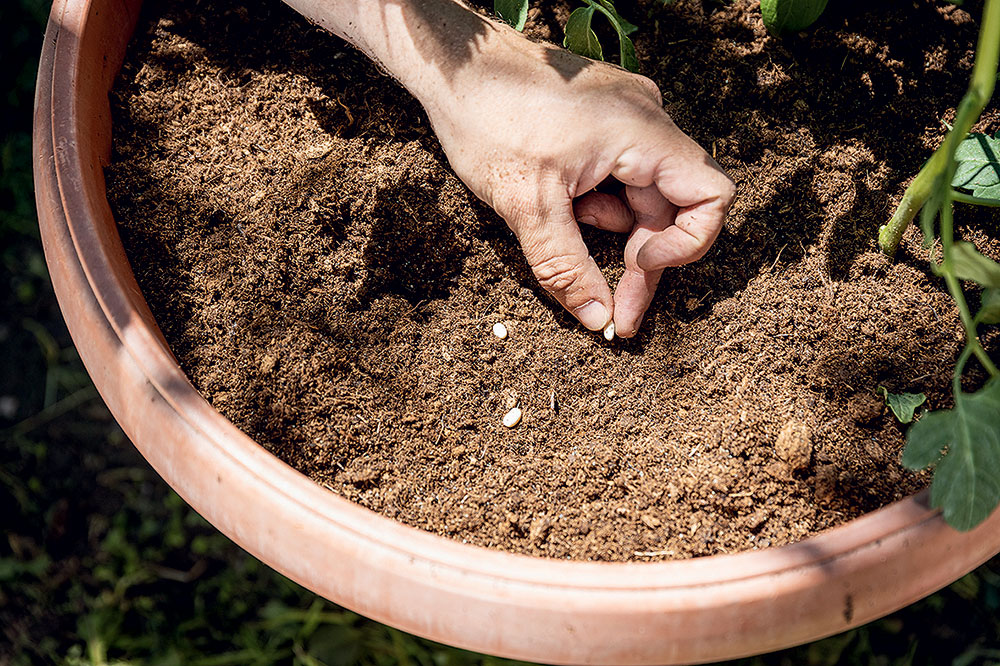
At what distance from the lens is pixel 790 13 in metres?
1.04

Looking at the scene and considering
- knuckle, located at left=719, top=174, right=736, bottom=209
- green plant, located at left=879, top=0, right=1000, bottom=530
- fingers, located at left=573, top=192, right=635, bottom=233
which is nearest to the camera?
green plant, located at left=879, top=0, right=1000, bottom=530

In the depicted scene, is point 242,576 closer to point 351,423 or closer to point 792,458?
point 351,423

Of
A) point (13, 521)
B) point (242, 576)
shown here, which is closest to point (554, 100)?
point (242, 576)

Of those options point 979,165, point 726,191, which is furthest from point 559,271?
point 979,165

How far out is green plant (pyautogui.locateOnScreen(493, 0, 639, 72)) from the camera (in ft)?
3.29

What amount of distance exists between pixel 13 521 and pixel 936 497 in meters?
1.74

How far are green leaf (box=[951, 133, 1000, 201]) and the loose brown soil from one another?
10 centimetres

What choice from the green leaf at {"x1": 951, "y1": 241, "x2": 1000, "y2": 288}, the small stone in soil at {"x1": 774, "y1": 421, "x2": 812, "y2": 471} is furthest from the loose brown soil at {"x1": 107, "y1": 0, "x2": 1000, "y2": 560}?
the green leaf at {"x1": 951, "y1": 241, "x2": 1000, "y2": 288}

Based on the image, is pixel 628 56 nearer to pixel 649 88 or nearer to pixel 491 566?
pixel 649 88

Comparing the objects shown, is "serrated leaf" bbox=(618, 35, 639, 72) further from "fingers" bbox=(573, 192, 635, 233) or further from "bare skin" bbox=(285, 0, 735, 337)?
"fingers" bbox=(573, 192, 635, 233)

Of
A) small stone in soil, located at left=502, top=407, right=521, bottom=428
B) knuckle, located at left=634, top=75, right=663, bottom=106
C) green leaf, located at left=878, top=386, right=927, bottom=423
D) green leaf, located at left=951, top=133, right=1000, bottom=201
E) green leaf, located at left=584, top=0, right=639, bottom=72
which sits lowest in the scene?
small stone in soil, located at left=502, top=407, right=521, bottom=428

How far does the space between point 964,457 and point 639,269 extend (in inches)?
17.5

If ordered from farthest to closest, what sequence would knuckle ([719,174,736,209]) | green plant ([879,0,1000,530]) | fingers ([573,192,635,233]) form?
1. fingers ([573,192,635,233])
2. knuckle ([719,174,736,209])
3. green plant ([879,0,1000,530])

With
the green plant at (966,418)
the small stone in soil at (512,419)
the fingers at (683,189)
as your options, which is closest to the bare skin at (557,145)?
the fingers at (683,189)
